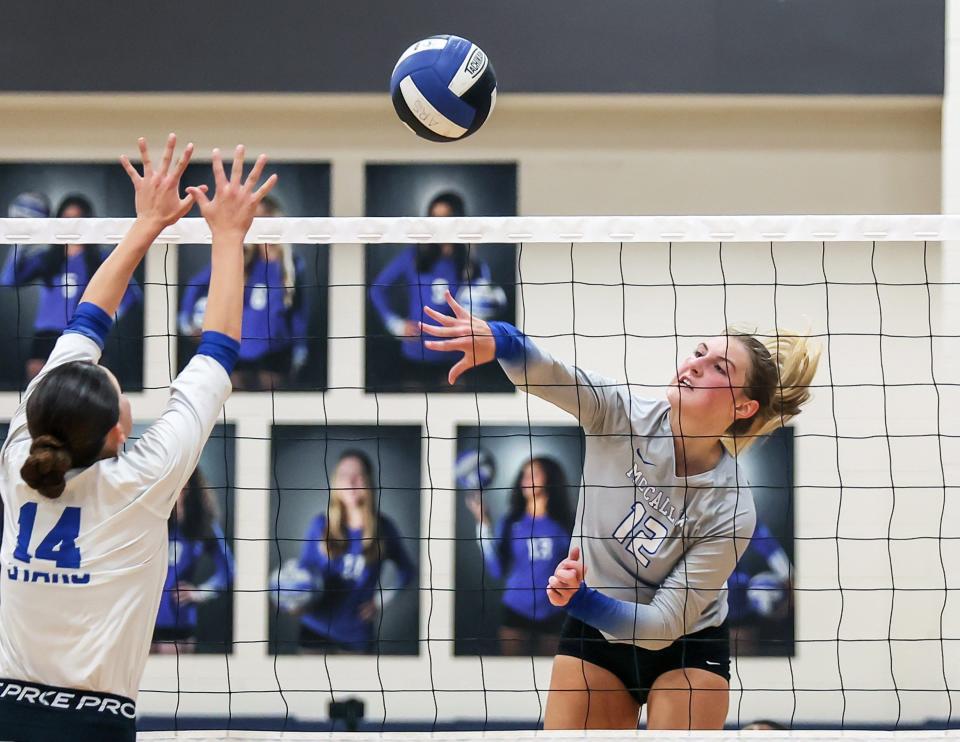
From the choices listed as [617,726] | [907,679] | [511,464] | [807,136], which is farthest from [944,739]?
[807,136]

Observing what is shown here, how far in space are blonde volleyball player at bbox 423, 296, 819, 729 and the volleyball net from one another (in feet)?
5.51

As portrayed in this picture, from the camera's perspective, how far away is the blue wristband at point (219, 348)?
196 centimetres

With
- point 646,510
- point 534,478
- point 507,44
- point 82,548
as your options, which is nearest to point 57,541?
point 82,548

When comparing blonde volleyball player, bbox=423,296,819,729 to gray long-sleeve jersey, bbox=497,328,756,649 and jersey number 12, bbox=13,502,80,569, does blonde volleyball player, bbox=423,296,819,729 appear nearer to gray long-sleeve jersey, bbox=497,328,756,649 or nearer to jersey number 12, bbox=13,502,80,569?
gray long-sleeve jersey, bbox=497,328,756,649

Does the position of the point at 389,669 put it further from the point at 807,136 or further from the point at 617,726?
the point at 807,136

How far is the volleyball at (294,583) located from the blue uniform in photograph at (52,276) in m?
1.50

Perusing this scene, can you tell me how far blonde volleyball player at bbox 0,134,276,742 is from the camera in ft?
5.91

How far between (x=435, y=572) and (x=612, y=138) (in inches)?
91.2

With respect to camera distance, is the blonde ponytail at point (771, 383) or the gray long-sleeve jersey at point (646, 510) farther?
the blonde ponytail at point (771, 383)

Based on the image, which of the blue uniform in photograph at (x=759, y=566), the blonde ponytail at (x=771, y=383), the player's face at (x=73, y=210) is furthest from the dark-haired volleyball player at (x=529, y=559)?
the player's face at (x=73, y=210)

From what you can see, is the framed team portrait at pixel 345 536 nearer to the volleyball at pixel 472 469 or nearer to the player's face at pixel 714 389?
the volleyball at pixel 472 469

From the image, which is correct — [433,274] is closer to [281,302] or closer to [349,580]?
[281,302]

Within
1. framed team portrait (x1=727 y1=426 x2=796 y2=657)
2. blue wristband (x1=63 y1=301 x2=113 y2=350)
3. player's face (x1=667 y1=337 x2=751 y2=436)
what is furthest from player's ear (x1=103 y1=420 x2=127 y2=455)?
framed team portrait (x1=727 y1=426 x2=796 y2=657)

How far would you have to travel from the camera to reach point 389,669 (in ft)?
17.4
